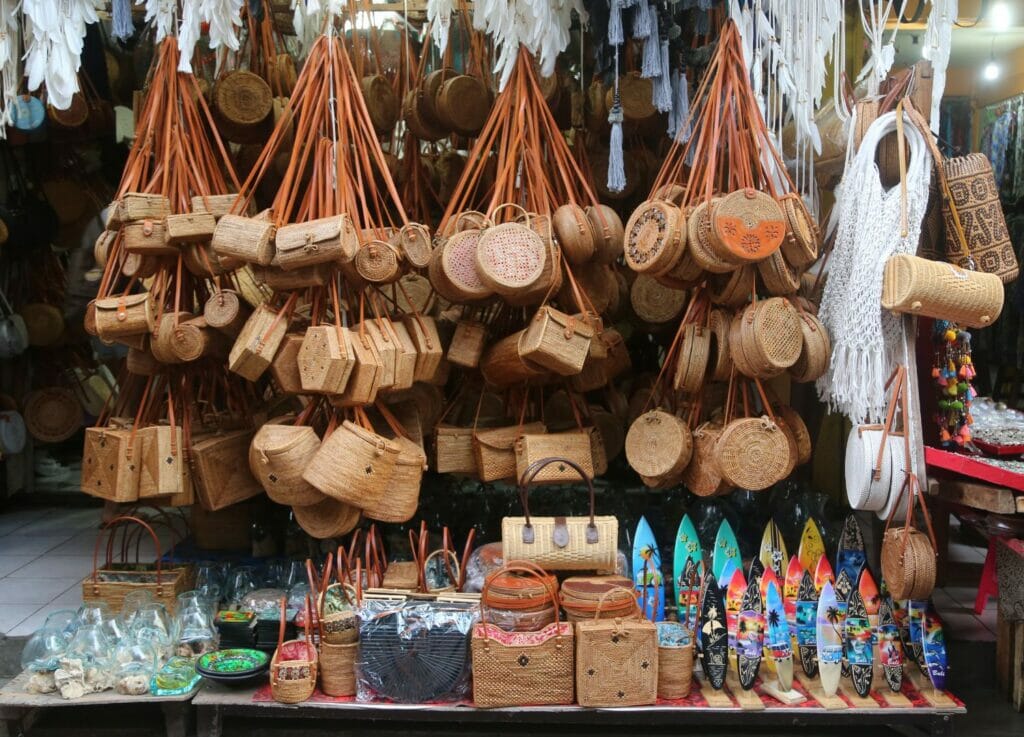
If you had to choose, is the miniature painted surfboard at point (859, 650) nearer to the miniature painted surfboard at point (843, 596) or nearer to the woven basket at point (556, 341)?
the miniature painted surfboard at point (843, 596)

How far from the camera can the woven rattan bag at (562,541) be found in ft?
12.3

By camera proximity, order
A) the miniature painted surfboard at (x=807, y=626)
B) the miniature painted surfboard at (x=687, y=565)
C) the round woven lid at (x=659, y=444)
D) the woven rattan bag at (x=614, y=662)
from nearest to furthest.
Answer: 1. the woven rattan bag at (x=614, y=662)
2. the miniature painted surfboard at (x=807, y=626)
3. the miniature painted surfboard at (x=687, y=565)
4. the round woven lid at (x=659, y=444)

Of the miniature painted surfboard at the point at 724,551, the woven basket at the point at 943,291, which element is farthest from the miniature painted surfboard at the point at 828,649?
the woven basket at the point at 943,291

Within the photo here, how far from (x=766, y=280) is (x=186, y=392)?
2480 mm

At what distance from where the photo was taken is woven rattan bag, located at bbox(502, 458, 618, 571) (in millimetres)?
3758

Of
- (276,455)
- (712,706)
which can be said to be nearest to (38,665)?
(276,455)

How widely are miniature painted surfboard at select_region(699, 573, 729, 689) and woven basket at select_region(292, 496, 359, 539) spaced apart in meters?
1.39

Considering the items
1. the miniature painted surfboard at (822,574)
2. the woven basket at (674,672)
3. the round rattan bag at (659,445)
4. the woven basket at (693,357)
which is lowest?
the woven basket at (674,672)

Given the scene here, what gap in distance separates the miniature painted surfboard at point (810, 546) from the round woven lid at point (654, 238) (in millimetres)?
1247

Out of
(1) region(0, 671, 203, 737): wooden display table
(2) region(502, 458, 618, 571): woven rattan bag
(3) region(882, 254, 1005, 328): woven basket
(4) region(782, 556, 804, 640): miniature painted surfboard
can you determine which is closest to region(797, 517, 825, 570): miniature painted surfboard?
(4) region(782, 556, 804, 640): miniature painted surfboard

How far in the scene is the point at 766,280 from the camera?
3961 millimetres

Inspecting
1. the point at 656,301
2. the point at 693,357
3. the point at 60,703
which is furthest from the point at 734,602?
the point at 60,703

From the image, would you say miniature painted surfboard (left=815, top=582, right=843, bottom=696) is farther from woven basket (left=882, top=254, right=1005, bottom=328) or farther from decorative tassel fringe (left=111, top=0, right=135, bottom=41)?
decorative tassel fringe (left=111, top=0, right=135, bottom=41)

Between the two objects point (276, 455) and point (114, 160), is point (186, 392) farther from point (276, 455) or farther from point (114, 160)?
point (114, 160)
